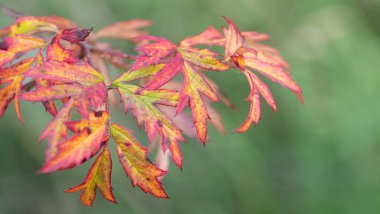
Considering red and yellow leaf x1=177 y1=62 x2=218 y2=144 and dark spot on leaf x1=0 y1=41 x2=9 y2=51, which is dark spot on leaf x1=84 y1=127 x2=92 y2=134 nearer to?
red and yellow leaf x1=177 y1=62 x2=218 y2=144

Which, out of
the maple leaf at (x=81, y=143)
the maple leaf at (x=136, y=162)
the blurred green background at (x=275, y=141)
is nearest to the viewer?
the maple leaf at (x=81, y=143)

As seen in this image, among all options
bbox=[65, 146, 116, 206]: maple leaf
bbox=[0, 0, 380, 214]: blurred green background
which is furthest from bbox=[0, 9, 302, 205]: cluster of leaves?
bbox=[0, 0, 380, 214]: blurred green background

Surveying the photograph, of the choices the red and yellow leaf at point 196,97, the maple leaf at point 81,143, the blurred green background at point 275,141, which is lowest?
the blurred green background at point 275,141

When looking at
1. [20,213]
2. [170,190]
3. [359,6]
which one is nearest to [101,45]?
[170,190]

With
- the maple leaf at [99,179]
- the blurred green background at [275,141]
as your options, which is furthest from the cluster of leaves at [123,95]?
the blurred green background at [275,141]

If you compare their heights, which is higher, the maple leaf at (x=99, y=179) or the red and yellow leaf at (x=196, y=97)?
the red and yellow leaf at (x=196, y=97)

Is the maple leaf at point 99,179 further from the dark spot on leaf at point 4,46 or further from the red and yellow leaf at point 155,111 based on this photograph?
the dark spot on leaf at point 4,46

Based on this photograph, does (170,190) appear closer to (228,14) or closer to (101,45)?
(228,14)
